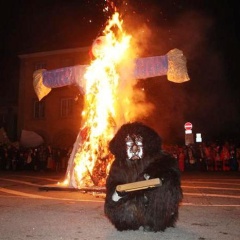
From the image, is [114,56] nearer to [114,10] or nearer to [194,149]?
[114,10]

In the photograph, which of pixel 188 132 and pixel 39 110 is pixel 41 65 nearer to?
pixel 39 110

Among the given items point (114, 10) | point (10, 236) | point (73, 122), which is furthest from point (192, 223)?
point (73, 122)

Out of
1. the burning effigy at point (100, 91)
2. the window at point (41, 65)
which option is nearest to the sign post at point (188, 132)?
the burning effigy at point (100, 91)

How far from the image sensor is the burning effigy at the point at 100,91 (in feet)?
31.0

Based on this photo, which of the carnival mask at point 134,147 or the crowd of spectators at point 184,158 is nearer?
the carnival mask at point 134,147

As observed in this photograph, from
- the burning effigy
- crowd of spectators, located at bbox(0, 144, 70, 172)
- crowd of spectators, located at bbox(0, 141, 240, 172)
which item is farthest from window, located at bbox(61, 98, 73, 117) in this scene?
the burning effigy

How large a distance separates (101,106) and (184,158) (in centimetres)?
922

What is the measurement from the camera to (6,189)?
10.4 meters

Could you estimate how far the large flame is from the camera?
31.0 ft

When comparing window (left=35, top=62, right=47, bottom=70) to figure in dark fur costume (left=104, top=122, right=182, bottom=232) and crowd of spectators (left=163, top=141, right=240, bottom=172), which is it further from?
figure in dark fur costume (left=104, top=122, right=182, bottom=232)

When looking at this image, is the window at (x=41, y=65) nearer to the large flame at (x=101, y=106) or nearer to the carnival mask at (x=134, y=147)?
Result: the large flame at (x=101, y=106)

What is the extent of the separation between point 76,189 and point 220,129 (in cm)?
2789

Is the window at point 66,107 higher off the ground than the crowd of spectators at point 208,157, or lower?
higher

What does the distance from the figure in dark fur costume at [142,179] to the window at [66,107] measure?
24.5 meters
